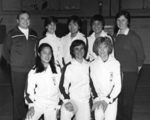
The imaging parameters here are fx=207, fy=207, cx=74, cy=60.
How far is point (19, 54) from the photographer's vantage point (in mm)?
3193

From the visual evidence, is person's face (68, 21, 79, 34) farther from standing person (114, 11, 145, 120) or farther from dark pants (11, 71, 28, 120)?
dark pants (11, 71, 28, 120)

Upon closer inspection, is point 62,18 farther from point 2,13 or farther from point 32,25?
point 2,13

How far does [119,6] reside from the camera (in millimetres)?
9664

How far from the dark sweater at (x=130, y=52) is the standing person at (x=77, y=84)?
60cm

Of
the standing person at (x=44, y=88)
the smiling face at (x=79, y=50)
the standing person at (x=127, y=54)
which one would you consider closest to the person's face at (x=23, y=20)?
the standing person at (x=44, y=88)

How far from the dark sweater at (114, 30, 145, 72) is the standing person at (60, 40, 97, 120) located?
23.8 inches

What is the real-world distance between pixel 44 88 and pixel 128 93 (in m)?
1.32

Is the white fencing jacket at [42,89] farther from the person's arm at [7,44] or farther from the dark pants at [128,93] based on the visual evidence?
the dark pants at [128,93]

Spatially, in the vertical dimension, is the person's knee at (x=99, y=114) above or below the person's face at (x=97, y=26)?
below

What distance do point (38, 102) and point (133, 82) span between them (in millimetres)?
1457

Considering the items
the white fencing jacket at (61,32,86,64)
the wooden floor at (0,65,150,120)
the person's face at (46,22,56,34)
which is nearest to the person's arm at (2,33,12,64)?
the person's face at (46,22,56,34)

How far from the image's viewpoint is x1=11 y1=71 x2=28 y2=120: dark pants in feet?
10.5

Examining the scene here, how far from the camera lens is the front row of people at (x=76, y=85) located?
261cm

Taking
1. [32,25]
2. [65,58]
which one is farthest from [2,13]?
[65,58]
